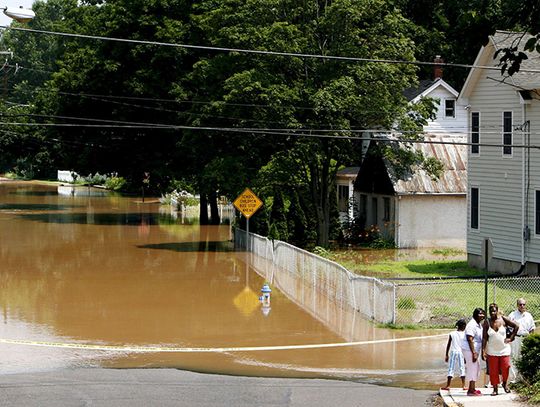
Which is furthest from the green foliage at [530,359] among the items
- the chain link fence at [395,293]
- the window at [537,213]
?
the window at [537,213]

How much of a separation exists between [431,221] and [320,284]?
16.2 meters

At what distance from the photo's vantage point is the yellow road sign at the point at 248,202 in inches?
1799

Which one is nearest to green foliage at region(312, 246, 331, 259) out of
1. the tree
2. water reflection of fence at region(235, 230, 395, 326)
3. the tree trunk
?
water reflection of fence at region(235, 230, 395, 326)

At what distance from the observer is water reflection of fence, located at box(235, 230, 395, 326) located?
27.6 m

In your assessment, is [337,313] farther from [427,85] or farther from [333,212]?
[427,85]

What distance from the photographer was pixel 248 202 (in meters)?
46.0

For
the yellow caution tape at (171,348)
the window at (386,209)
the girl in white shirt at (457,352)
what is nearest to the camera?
the girl in white shirt at (457,352)

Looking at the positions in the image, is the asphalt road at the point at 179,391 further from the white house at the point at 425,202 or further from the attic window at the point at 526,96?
the white house at the point at 425,202

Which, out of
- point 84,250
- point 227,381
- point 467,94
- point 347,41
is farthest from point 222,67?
point 227,381

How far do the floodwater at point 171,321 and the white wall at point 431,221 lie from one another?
778 centimetres

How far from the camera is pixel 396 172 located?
47.8 meters

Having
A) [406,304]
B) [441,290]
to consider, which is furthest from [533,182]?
[406,304]

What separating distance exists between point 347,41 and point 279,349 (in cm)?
2346

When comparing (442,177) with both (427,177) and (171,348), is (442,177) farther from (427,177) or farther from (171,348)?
(171,348)
